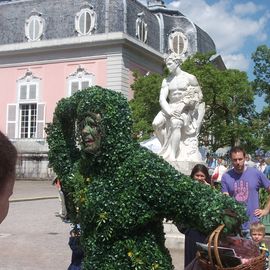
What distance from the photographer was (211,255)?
2688mm

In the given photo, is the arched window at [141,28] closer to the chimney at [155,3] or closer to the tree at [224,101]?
the tree at [224,101]

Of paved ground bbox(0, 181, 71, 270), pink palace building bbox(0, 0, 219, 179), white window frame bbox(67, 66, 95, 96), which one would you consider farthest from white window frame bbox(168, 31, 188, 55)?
paved ground bbox(0, 181, 71, 270)

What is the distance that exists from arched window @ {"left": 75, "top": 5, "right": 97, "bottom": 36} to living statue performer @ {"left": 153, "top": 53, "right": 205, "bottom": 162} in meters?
22.5

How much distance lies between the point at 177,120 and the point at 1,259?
3883 millimetres

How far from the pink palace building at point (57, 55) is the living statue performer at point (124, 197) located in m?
27.2

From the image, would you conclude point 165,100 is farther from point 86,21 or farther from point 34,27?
point 34,27

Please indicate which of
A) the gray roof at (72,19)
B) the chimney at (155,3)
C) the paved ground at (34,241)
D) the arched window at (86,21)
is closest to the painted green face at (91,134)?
the paved ground at (34,241)

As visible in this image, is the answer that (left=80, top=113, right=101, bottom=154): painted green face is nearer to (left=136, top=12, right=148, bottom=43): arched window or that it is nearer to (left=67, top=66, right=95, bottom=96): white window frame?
Result: (left=67, top=66, right=95, bottom=96): white window frame

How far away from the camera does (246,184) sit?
529 centimetres

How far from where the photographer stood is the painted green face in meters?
3.19

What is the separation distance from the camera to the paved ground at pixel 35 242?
22.7 ft

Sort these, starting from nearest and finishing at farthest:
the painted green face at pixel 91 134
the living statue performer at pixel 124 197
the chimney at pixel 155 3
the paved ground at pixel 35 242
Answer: the living statue performer at pixel 124 197 < the painted green face at pixel 91 134 < the paved ground at pixel 35 242 < the chimney at pixel 155 3

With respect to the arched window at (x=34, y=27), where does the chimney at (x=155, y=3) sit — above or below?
above

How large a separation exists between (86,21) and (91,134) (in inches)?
1157
